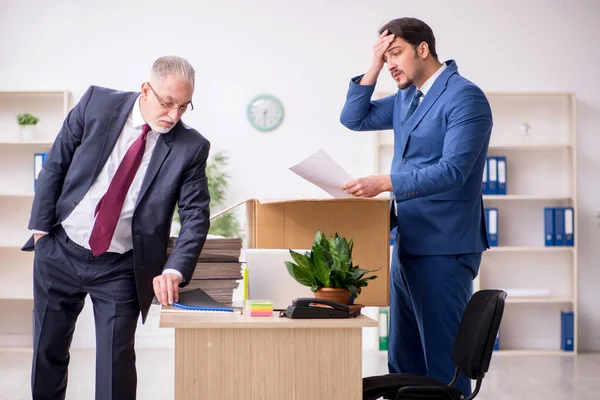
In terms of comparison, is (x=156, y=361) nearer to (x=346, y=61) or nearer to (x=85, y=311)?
(x=85, y=311)

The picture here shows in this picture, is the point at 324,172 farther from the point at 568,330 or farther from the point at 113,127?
the point at 568,330

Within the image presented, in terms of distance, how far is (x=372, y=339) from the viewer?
20.8 feet

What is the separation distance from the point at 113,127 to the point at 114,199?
0.23 meters

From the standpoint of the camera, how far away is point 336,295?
2.20m

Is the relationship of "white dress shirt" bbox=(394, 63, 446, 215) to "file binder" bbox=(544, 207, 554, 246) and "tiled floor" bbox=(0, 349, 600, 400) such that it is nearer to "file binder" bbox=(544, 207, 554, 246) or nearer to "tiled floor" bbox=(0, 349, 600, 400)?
"tiled floor" bbox=(0, 349, 600, 400)

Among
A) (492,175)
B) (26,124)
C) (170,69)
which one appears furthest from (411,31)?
(26,124)

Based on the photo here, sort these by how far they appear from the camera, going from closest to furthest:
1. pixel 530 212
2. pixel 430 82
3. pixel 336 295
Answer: pixel 336 295 < pixel 430 82 < pixel 530 212

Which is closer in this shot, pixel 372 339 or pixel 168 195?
pixel 168 195

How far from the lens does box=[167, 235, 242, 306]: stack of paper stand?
2.43 meters

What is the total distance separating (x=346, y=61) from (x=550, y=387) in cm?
299

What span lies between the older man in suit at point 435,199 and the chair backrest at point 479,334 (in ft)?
0.70

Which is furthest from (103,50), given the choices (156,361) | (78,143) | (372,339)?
(78,143)

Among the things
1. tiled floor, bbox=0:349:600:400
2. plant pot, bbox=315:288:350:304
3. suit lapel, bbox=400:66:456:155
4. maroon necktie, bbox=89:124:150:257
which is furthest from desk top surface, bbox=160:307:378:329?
tiled floor, bbox=0:349:600:400

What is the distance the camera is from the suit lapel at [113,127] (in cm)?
246
